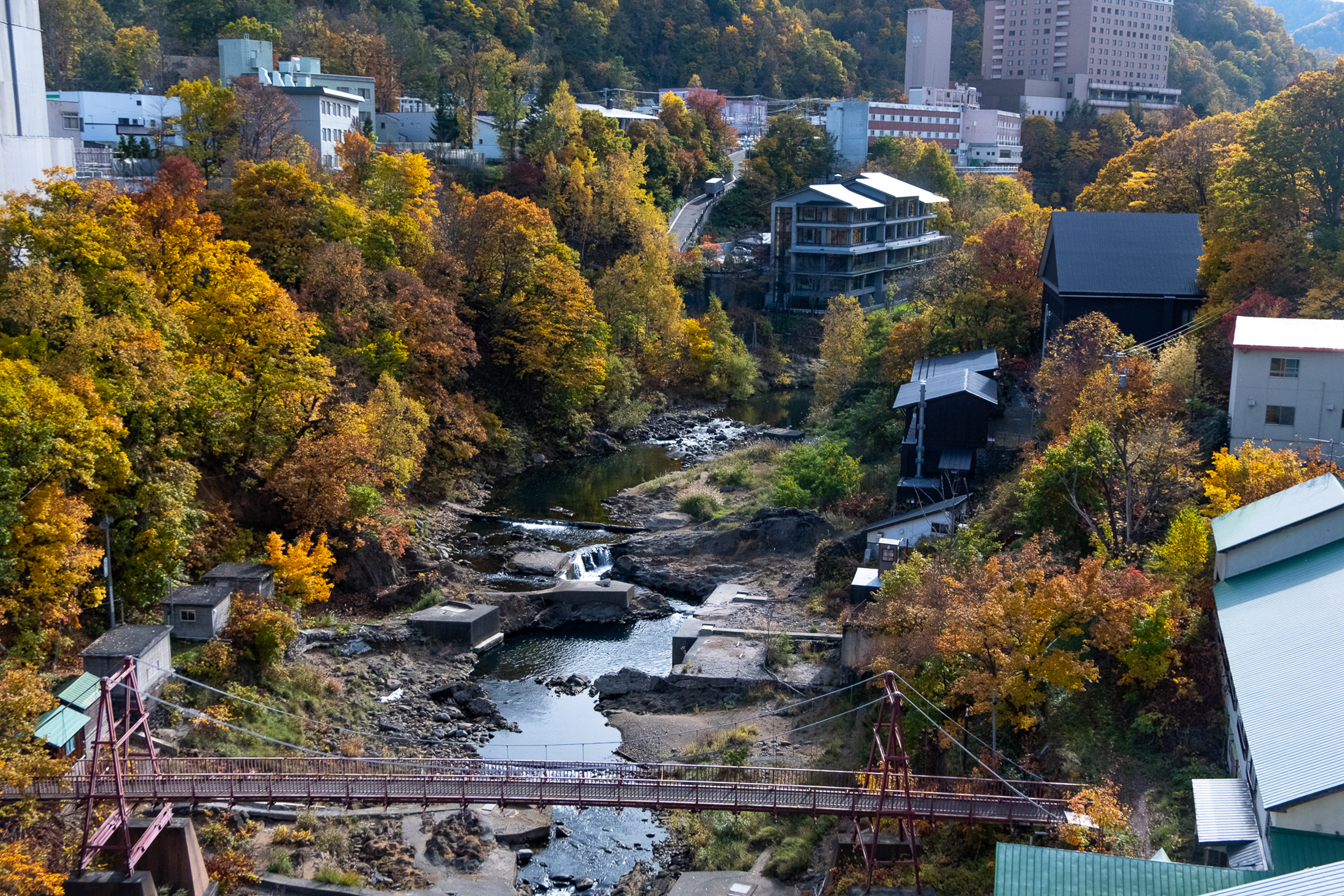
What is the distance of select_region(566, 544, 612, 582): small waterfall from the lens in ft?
102

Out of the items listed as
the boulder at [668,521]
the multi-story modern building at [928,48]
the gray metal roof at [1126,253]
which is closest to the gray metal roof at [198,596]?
the boulder at [668,521]

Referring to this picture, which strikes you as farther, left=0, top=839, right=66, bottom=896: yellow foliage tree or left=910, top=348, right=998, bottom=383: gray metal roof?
left=910, top=348, right=998, bottom=383: gray metal roof

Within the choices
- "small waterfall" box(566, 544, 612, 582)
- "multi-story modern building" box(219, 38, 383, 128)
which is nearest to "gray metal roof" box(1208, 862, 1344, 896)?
"small waterfall" box(566, 544, 612, 582)

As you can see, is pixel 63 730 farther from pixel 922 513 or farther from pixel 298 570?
pixel 922 513

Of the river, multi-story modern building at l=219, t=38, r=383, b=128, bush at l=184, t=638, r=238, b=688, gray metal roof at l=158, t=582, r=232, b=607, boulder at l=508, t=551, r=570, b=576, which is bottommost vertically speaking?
the river

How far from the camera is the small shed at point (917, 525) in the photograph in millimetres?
26734

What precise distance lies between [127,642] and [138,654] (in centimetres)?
68

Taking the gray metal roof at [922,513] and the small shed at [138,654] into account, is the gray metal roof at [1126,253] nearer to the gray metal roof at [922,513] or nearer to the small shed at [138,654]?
the gray metal roof at [922,513]

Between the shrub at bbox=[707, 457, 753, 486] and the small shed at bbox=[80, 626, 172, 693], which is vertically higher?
the small shed at bbox=[80, 626, 172, 693]

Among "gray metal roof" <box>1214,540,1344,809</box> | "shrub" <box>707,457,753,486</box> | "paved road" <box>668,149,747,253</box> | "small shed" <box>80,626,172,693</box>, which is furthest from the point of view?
"paved road" <box>668,149,747,253</box>

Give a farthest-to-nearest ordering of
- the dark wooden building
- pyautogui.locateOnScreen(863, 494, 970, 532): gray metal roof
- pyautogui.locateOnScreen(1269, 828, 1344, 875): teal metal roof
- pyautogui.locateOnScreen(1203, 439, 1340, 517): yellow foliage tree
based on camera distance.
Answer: the dark wooden building → pyautogui.locateOnScreen(863, 494, 970, 532): gray metal roof → pyautogui.locateOnScreen(1203, 439, 1340, 517): yellow foliage tree → pyautogui.locateOnScreen(1269, 828, 1344, 875): teal metal roof

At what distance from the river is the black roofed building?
14796 mm

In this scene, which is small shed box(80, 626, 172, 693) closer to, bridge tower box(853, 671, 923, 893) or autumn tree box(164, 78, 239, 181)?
bridge tower box(853, 671, 923, 893)

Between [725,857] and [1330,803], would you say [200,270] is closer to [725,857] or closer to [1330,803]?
[725,857]
